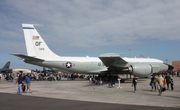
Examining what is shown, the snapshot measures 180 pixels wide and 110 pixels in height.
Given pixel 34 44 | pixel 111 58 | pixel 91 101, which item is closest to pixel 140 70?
pixel 111 58

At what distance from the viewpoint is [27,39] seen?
89.9 ft

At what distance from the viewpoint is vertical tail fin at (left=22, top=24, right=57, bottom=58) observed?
27.4m

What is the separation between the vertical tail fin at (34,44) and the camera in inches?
1078

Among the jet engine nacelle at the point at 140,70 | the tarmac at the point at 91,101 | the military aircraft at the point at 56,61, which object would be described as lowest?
the tarmac at the point at 91,101

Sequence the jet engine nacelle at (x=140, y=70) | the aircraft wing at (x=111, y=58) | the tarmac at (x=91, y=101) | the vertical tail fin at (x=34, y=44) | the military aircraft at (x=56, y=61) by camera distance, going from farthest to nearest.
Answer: the vertical tail fin at (x=34, y=44)
the military aircraft at (x=56, y=61)
the jet engine nacelle at (x=140, y=70)
the aircraft wing at (x=111, y=58)
the tarmac at (x=91, y=101)

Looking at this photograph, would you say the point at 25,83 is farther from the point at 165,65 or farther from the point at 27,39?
the point at 165,65

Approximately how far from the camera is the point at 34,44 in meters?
27.7

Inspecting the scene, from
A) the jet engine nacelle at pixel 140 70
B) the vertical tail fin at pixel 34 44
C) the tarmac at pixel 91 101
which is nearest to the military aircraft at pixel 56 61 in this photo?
the vertical tail fin at pixel 34 44

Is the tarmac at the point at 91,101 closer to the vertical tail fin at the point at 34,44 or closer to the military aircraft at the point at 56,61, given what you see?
the military aircraft at the point at 56,61

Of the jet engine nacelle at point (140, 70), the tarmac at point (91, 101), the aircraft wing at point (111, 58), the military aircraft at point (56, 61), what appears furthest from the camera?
the military aircraft at point (56, 61)

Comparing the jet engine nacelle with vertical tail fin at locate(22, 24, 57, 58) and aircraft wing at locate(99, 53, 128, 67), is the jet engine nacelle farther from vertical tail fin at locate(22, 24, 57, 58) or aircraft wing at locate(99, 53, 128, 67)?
vertical tail fin at locate(22, 24, 57, 58)

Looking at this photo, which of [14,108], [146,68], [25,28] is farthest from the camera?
[25,28]

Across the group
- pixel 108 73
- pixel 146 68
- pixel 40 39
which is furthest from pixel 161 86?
pixel 40 39

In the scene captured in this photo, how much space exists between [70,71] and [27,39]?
7.60m
